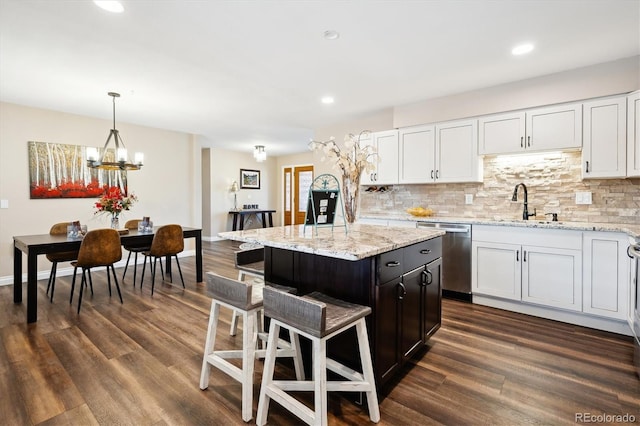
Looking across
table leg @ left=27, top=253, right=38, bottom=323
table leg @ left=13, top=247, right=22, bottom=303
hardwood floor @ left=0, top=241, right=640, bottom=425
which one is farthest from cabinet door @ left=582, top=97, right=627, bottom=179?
table leg @ left=13, top=247, right=22, bottom=303

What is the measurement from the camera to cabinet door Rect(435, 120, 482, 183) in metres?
3.76

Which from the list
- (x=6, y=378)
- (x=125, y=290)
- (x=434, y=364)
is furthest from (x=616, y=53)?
(x=125, y=290)

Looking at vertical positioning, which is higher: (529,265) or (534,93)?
(534,93)

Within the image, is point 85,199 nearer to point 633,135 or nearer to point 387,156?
point 387,156

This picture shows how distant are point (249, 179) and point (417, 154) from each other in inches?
225

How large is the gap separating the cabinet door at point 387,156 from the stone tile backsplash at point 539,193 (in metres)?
0.41

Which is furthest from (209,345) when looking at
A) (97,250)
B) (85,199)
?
(85,199)

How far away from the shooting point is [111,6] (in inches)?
83.8

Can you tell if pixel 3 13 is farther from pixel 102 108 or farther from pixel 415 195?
pixel 415 195

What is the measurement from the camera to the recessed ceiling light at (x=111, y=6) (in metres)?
2.09

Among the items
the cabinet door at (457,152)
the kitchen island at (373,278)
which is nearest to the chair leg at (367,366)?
the kitchen island at (373,278)

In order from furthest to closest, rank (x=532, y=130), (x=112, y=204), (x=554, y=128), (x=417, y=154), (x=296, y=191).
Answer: (x=296, y=191) < (x=417, y=154) < (x=112, y=204) < (x=532, y=130) < (x=554, y=128)

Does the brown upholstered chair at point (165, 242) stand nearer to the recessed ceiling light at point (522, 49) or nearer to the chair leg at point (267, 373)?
the chair leg at point (267, 373)

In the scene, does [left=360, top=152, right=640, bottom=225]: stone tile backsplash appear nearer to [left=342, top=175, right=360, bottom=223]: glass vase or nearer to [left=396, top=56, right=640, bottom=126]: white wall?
[left=396, top=56, right=640, bottom=126]: white wall
